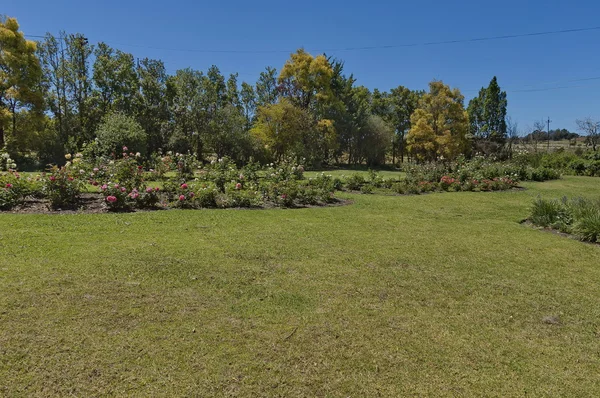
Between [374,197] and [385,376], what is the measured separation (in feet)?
27.9

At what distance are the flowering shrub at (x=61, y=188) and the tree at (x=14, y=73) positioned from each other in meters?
17.3

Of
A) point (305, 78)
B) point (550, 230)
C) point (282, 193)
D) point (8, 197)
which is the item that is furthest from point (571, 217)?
point (305, 78)

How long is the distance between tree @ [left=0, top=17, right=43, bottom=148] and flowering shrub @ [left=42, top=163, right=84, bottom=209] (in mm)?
17313

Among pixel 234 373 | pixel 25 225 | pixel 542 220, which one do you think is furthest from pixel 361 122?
pixel 234 373

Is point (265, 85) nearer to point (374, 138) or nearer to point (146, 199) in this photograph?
point (374, 138)

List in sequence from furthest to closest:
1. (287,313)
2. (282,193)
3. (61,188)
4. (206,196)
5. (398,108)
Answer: (398,108)
(282,193)
(206,196)
(61,188)
(287,313)

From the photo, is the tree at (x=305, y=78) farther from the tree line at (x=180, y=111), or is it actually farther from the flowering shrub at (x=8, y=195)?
the flowering shrub at (x=8, y=195)

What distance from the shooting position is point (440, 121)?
30422 mm

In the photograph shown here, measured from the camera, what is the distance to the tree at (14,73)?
19.7 metres

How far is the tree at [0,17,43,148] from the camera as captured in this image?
19.7 m

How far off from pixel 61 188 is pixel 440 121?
95.7 feet

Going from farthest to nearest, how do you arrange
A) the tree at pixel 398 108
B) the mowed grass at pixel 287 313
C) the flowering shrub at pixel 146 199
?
the tree at pixel 398 108 → the flowering shrub at pixel 146 199 → the mowed grass at pixel 287 313

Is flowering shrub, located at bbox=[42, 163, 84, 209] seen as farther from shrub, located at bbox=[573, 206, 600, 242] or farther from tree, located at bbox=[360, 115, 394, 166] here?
tree, located at bbox=[360, 115, 394, 166]

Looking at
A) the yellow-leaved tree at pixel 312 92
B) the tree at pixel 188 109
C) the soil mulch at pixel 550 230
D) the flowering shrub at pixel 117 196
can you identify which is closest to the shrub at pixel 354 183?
the soil mulch at pixel 550 230
